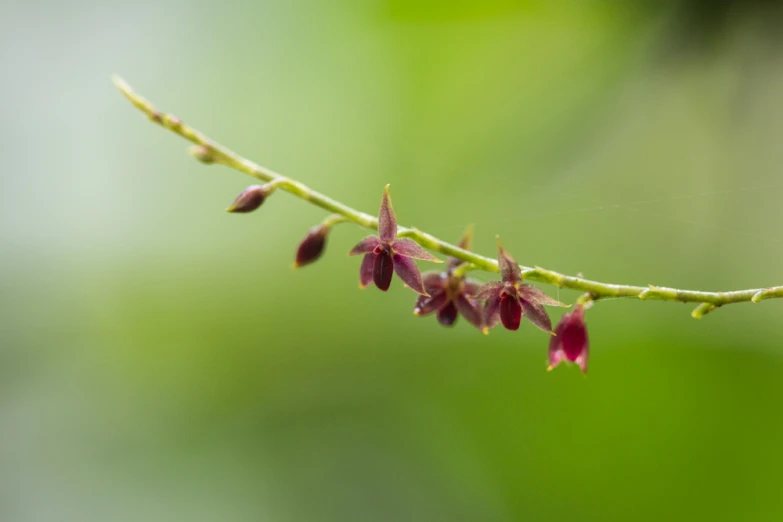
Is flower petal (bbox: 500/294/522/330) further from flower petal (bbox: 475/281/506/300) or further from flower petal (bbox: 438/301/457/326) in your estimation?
flower petal (bbox: 438/301/457/326)

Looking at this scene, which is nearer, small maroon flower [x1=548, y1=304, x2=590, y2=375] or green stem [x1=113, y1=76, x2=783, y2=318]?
green stem [x1=113, y1=76, x2=783, y2=318]

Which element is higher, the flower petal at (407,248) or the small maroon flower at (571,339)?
the flower petal at (407,248)

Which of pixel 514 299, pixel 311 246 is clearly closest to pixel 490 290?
pixel 514 299

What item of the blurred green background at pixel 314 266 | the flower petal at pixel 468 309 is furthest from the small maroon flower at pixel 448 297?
the blurred green background at pixel 314 266

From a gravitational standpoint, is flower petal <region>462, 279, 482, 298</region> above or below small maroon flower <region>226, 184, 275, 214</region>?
below

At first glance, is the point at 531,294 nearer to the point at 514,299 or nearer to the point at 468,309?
the point at 514,299

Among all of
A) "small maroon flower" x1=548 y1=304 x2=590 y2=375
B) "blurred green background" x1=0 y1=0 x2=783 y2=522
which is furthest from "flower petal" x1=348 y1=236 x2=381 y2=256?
"blurred green background" x1=0 y1=0 x2=783 y2=522

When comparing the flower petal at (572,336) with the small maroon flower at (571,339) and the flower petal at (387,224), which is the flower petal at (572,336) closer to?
the small maroon flower at (571,339)

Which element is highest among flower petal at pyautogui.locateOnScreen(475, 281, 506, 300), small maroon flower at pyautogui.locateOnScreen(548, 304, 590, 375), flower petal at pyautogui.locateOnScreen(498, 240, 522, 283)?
flower petal at pyautogui.locateOnScreen(498, 240, 522, 283)
